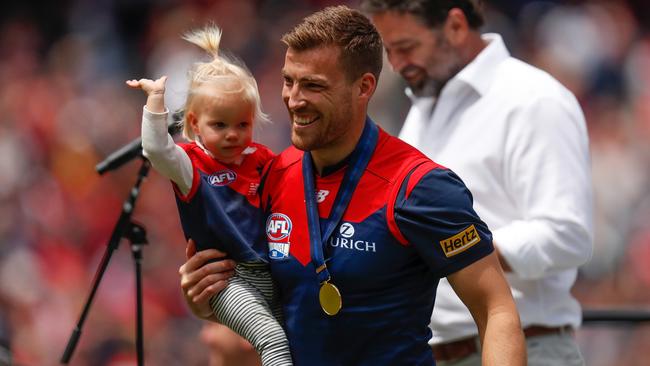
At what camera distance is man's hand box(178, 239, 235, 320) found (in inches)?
136

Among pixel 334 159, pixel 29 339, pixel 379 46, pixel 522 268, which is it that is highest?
pixel 379 46

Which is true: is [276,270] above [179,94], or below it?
below

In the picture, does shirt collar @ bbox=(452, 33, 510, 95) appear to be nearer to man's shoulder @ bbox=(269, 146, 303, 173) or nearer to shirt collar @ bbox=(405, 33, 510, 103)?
shirt collar @ bbox=(405, 33, 510, 103)

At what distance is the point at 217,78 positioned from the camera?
3555 mm

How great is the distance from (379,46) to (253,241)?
26.0 inches

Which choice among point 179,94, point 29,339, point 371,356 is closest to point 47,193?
point 29,339

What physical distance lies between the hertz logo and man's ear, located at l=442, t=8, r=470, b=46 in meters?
1.42

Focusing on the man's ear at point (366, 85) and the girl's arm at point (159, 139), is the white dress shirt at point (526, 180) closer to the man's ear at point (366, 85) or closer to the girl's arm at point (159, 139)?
the man's ear at point (366, 85)

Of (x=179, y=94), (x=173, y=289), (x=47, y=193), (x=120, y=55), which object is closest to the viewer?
(x=179, y=94)

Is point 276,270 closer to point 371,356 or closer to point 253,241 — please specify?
point 253,241

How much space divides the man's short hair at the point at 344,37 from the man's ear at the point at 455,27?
1126 mm

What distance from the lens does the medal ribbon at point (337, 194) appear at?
131 inches

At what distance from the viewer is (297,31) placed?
339cm

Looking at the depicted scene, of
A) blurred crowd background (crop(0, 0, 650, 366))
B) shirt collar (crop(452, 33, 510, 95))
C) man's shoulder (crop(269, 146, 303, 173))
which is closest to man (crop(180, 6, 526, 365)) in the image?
man's shoulder (crop(269, 146, 303, 173))
